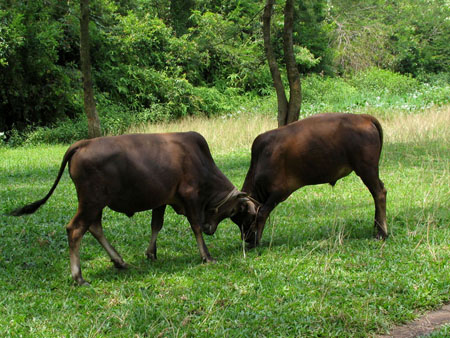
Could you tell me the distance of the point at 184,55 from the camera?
25.6 m

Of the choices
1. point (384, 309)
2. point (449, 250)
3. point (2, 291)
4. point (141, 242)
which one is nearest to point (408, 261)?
point (449, 250)

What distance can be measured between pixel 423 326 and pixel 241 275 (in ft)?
6.05

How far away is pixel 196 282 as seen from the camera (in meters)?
5.38

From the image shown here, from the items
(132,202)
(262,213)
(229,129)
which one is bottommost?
(229,129)

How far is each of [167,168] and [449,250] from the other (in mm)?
3220

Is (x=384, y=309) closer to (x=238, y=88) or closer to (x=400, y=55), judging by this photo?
(x=238, y=88)

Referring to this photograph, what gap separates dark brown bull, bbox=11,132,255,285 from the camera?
544 cm

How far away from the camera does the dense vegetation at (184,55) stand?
19.7m

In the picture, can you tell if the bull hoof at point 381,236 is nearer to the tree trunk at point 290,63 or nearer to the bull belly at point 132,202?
the bull belly at point 132,202

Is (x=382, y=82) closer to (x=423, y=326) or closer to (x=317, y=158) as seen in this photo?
(x=317, y=158)

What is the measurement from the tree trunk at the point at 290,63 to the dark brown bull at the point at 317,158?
5.60 metres

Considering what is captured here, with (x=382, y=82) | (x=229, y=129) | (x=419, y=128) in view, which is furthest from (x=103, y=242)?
(x=382, y=82)

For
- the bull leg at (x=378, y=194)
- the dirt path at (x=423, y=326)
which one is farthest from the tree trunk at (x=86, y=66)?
the dirt path at (x=423, y=326)

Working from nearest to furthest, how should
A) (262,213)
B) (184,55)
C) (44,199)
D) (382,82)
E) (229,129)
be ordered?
(44,199) → (262,213) → (229,129) → (184,55) → (382,82)
